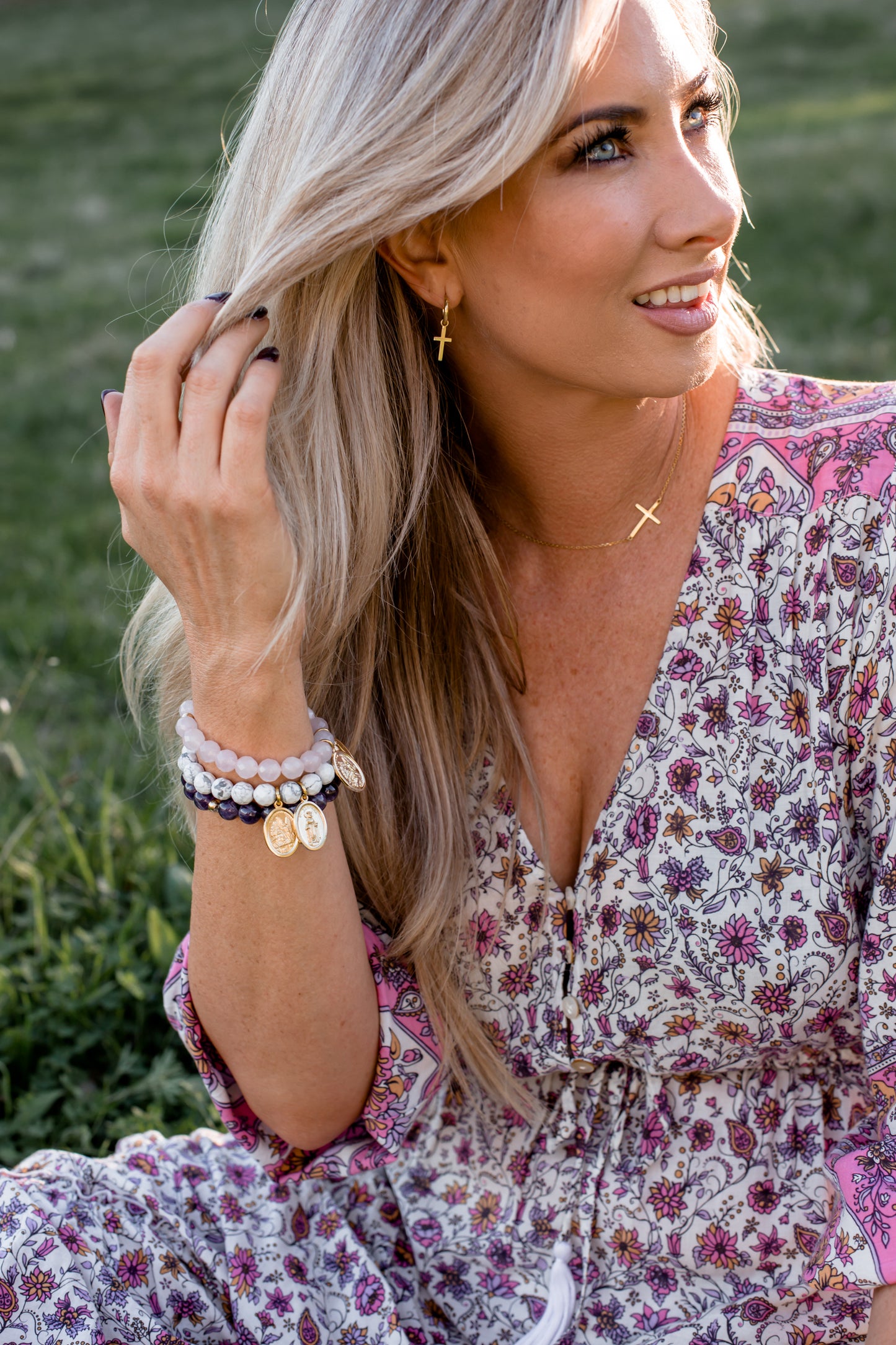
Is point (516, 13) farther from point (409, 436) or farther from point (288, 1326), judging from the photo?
point (288, 1326)

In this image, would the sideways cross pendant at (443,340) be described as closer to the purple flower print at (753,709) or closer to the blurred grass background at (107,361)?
the purple flower print at (753,709)

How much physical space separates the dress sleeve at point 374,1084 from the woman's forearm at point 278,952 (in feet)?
0.08

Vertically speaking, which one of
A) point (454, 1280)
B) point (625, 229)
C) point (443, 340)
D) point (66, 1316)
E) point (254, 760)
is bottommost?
point (454, 1280)

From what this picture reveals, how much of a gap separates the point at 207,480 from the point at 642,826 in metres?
0.81

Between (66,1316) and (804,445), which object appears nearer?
(66,1316)

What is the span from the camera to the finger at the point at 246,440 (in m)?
1.98

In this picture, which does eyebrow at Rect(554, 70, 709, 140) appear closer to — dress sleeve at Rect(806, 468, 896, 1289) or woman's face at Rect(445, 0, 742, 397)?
woman's face at Rect(445, 0, 742, 397)

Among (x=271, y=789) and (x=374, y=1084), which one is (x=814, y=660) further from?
(x=374, y=1084)

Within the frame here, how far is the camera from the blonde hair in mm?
1940

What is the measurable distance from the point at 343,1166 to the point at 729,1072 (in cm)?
62

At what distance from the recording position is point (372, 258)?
2264 mm

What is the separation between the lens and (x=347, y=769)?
2160mm

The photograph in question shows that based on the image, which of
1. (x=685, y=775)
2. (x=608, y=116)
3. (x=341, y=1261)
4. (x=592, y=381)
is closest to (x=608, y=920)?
(x=685, y=775)

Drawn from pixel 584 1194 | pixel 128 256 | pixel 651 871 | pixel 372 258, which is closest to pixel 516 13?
pixel 372 258
